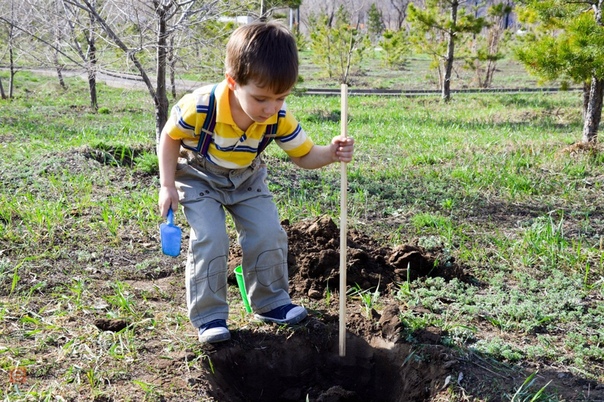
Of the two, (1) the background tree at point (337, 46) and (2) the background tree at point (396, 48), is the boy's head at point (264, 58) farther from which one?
(2) the background tree at point (396, 48)

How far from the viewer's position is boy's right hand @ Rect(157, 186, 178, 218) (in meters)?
2.80

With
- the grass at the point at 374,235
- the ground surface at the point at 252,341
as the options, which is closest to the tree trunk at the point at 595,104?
the grass at the point at 374,235

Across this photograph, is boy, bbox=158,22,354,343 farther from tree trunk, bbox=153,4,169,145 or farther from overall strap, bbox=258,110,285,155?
tree trunk, bbox=153,4,169,145

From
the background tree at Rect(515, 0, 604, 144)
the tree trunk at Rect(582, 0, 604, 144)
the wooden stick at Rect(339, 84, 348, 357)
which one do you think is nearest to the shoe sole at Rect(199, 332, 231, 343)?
the wooden stick at Rect(339, 84, 348, 357)

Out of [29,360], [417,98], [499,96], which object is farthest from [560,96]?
[29,360]

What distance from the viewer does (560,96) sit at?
48.3 feet

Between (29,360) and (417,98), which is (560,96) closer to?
(417,98)

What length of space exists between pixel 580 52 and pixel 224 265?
4713mm

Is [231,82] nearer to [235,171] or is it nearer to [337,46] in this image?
[235,171]

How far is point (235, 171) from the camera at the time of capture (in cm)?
300

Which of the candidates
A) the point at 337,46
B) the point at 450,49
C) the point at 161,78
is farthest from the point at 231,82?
the point at 337,46

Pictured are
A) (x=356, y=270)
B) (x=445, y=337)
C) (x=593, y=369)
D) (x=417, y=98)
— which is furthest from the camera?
(x=417, y=98)

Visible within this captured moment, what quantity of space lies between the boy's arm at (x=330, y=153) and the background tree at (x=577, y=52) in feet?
13.6

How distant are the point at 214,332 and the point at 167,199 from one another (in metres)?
0.64
